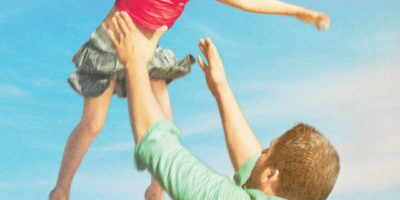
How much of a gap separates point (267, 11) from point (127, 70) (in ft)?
2.01

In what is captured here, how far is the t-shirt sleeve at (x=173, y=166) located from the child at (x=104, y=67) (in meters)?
0.59

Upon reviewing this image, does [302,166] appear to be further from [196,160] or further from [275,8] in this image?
[275,8]

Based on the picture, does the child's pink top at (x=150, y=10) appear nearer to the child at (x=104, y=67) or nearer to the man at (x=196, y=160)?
the child at (x=104, y=67)

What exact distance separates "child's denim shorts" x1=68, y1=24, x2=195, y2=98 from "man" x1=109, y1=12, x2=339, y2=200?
477mm

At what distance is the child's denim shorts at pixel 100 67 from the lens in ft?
3.63

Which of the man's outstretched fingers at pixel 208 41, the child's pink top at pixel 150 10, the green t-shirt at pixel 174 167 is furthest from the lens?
the child's pink top at pixel 150 10

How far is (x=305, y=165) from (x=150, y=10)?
0.66 metres

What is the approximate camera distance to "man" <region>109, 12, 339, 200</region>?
0.53 metres

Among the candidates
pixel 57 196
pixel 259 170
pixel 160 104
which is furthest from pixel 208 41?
pixel 57 196

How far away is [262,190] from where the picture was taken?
0.61m

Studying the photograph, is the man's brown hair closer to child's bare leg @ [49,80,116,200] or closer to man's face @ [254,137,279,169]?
man's face @ [254,137,279,169]

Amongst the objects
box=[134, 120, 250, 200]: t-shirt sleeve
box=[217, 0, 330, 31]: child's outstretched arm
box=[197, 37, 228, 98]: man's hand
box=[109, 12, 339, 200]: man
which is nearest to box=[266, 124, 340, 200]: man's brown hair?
box=[109, 12, 339, 200]: man

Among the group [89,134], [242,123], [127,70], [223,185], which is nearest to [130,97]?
Result: [127,70]

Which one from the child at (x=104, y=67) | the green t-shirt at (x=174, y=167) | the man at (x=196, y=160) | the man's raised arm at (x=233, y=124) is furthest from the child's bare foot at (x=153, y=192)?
the green t-shirt at (x=174, y=167)
